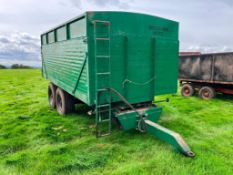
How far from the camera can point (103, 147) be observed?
393 cm

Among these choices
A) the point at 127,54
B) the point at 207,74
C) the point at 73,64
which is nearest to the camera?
the point at 127,54

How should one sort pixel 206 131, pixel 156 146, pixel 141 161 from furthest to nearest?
1. pixel 206 131
2. pixel 156 146
3. pixel 141 161

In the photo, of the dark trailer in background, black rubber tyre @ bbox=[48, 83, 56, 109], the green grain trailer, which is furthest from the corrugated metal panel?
the dark trailer in background

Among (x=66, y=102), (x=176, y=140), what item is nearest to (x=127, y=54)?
(x=176, y=140)

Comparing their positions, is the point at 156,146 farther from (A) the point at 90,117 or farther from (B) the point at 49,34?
(B) the point at 49,34

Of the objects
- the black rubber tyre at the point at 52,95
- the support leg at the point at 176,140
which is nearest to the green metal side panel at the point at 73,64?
the black rubber tyre at the point at 52,95

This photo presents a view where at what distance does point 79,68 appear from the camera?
4.03 metres

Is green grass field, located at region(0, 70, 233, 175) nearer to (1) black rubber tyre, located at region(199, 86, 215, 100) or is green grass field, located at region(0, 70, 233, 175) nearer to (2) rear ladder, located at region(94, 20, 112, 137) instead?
(2) rear ladder, located at region(94, 20, 112, 137)

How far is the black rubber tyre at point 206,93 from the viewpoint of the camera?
27.6ft

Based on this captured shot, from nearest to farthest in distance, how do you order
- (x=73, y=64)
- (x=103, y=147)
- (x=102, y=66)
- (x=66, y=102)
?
1. (x=102, y=66)
2. (x=103, y=147)
3. (x=73, y=64)
4. (x=66, y=102)

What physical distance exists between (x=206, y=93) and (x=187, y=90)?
40.5 inches

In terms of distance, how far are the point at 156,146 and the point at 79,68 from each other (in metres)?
2.35

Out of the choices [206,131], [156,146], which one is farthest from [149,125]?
[206,131]

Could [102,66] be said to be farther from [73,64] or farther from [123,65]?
[73,64]
